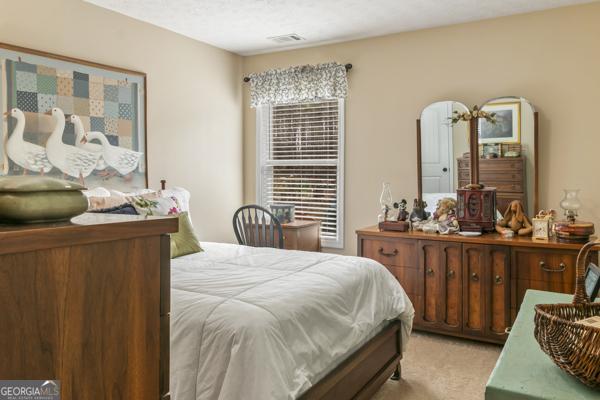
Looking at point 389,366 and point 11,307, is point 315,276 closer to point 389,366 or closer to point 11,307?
point 389,366

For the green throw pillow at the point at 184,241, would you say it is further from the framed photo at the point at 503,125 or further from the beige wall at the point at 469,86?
the framed photo at the point at 503,125

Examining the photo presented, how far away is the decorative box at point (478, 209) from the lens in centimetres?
359

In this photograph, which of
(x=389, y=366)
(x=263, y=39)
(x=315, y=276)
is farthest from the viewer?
(x=263, y=39)

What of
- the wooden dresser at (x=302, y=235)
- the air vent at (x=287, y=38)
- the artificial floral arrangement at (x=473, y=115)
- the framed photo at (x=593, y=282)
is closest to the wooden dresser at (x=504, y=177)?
the artificial floral arrangement at (x=473, y=115)

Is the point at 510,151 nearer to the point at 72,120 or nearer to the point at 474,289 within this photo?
the point at 474,289

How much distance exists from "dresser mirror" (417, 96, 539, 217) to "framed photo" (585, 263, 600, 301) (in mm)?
2200

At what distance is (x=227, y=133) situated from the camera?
4.84 m

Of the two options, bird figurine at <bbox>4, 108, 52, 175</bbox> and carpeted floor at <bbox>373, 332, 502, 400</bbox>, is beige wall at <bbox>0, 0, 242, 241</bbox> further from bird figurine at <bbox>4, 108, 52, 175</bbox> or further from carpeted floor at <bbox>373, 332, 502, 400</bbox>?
carpeted floor at <bbox>373, 332, 502, 400</bbox>

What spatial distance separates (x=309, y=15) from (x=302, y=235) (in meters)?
1.89

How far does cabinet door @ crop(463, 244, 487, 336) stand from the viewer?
11.2 ft

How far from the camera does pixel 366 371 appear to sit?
A: 2492 mm

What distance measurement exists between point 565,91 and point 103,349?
12.2 ft

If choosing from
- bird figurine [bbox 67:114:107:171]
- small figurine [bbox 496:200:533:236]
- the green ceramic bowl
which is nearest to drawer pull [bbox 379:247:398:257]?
small figurine [bbox 496:200:533:236]

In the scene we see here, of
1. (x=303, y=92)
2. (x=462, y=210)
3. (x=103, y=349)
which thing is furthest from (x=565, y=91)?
(x=103, y=349)
